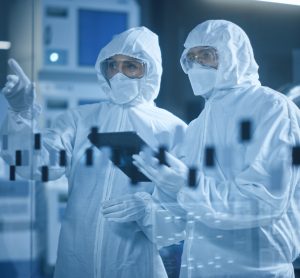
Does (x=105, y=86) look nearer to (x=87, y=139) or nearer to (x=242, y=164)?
(x=87, y=139)

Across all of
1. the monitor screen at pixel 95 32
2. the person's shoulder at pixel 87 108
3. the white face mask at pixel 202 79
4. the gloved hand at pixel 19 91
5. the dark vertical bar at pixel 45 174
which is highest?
the monitor screen at pixel 95 32

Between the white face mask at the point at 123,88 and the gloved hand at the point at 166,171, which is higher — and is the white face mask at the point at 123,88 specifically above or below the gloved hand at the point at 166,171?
above

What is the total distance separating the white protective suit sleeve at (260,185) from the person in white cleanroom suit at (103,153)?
0.26m

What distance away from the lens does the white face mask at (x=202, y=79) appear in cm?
212

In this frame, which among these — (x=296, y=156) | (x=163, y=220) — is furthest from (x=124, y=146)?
(x=296, y=156)

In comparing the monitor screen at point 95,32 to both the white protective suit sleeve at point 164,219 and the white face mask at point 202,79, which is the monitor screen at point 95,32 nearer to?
the white face mask at point 202,79

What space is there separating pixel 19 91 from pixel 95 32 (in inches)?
16.6

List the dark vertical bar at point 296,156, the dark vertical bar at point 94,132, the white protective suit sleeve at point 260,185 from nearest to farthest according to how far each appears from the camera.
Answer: the white protective suit sleeve at point 260,185 → the dark vertical bar at point 296,156 → the dark vertical bar at point 94,132

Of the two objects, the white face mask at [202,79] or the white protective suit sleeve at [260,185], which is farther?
the white face mask at [202,79]

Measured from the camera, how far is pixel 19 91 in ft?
6.98

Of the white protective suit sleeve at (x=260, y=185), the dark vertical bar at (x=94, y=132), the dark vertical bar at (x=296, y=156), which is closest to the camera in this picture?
the white protective suit sleeve at (x=260, y=185)

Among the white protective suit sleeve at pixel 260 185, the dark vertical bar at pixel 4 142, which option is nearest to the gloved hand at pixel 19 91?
the dark vertical bar at pixel 4 142

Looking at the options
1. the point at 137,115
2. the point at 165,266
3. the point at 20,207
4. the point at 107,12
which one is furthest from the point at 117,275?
the point at 107,12

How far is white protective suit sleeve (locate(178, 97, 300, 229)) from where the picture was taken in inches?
76.7
